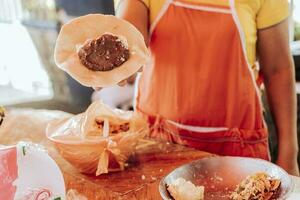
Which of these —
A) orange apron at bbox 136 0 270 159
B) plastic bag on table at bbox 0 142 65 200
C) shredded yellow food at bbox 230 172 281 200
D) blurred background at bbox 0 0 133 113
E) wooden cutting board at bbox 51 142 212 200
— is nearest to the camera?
plastic bag on table at bbox 0 142 65 200

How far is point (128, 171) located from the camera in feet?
3.78

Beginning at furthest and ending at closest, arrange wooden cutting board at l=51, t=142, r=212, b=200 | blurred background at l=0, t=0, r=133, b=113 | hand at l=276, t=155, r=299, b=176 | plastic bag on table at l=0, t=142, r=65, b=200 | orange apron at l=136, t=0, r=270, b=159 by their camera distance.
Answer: blurred background at l=0, t=0, r=133, b=113 < hand at l=276, t=155, r=299, b=176 < orange apron at l=136, t=0, r=270, b=159 < wooden cutting board at l=51, t=142, r=212, b=200 < plastic bag on table at l=0, t=142, r=65, b=200

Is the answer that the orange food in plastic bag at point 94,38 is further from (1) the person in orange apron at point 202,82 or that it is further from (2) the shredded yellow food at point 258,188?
(2) the shredded yellow food at point 258,188

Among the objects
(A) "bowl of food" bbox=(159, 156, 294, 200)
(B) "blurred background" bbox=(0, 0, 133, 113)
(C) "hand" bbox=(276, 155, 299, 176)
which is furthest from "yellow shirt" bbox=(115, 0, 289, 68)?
(B) "blurred background" bbox=(0, 0, 133, 113)

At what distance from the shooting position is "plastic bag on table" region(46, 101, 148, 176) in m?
1.11

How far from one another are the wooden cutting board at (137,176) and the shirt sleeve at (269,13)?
1.43 feet

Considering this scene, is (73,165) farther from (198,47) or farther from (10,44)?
(10,44)

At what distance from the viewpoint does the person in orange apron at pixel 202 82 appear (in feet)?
4.42

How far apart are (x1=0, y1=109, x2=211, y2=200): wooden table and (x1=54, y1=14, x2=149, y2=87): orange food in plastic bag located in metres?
0.22

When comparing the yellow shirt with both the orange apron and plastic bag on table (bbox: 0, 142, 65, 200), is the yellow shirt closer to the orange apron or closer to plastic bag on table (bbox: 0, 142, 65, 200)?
the orange apron

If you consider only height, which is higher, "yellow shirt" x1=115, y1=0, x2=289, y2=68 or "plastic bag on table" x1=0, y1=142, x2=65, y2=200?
"yellow shirt" x1=115, y1=0, x2=289, y2=68

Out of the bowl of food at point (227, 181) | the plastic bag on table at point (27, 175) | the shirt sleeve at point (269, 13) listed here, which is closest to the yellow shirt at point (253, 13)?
the shirt sleeve at point (269, 13)

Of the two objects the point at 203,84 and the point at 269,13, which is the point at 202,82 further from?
the point at 269,13

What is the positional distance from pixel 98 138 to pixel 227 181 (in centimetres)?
30
